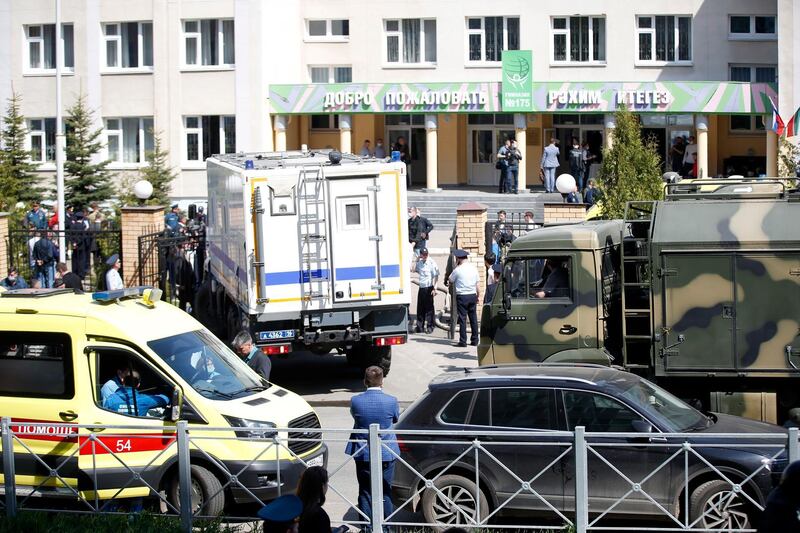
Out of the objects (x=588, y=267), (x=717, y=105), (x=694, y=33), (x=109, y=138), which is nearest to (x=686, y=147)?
(x=717, y=105)

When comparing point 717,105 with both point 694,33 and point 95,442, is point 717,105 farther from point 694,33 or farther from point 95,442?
point 95,442

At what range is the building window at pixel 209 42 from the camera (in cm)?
3938

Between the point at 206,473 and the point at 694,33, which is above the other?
the point at 694,33

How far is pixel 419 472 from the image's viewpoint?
34.2ft

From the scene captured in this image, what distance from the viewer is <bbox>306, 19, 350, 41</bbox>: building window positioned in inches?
1617

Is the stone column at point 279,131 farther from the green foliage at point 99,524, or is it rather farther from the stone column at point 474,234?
the green foliage at point 99,524

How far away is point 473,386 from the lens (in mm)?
10633

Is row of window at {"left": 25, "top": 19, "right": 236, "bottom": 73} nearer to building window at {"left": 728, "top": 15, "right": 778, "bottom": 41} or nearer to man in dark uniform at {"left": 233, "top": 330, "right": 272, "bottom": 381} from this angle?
building window at {"left": 728, "top": 15, "right": 778, "bottom": 41}

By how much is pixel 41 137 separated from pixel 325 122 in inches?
390

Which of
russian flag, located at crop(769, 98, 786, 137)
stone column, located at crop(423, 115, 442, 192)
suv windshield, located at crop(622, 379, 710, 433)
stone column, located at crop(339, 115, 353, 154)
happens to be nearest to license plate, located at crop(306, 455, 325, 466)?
suv windshield, located at crop(622, 379, 710, 433)

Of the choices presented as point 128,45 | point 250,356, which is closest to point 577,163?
point 128,45

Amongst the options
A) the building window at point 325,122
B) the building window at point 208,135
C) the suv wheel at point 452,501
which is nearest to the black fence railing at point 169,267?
the building window at point 208,135

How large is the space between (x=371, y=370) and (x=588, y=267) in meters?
4.57

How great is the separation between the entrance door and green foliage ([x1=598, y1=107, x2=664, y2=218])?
763 inches
